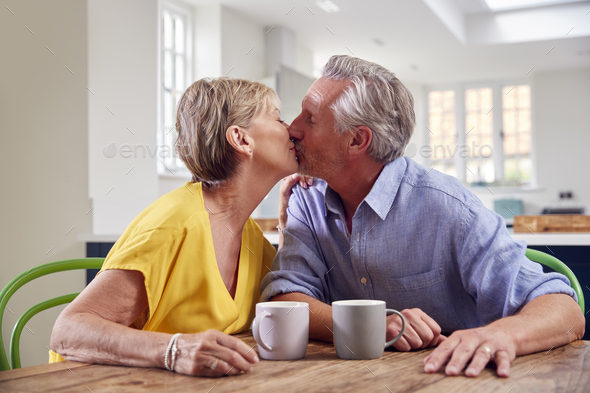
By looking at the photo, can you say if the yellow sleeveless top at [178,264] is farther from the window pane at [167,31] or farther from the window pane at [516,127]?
the window pane at [516,127]

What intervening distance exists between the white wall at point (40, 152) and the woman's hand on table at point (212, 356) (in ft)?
5.65

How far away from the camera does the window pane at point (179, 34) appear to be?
4.60m

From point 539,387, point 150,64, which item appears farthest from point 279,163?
point 150,64

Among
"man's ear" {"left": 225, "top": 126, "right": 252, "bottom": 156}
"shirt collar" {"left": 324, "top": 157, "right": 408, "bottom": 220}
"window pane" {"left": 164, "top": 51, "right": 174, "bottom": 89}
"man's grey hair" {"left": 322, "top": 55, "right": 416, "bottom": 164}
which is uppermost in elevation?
"window pane" {"left": 164, "top": 51, "right": 174, "bottom": 89}

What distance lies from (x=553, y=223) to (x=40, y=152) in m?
1.98

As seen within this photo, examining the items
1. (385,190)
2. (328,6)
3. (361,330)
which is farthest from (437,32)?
(361,330)

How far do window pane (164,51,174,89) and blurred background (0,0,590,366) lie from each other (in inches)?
0.5

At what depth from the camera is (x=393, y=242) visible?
1035 millimetres

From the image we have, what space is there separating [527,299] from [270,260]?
539 mm

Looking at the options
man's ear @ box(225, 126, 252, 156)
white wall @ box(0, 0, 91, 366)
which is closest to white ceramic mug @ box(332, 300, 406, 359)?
man's ear @ box(225, 126, 252, 156)

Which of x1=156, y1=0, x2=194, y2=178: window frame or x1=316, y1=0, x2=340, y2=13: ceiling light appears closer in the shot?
x1=156, y1=0, x2=194, y2=178: window frame

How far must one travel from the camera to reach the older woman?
0.72 metres

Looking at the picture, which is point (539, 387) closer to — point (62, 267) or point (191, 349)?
point (191, 349)

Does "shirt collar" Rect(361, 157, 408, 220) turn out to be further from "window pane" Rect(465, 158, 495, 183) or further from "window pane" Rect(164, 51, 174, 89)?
"window pane" Rect(465, 158, 495, 183)
